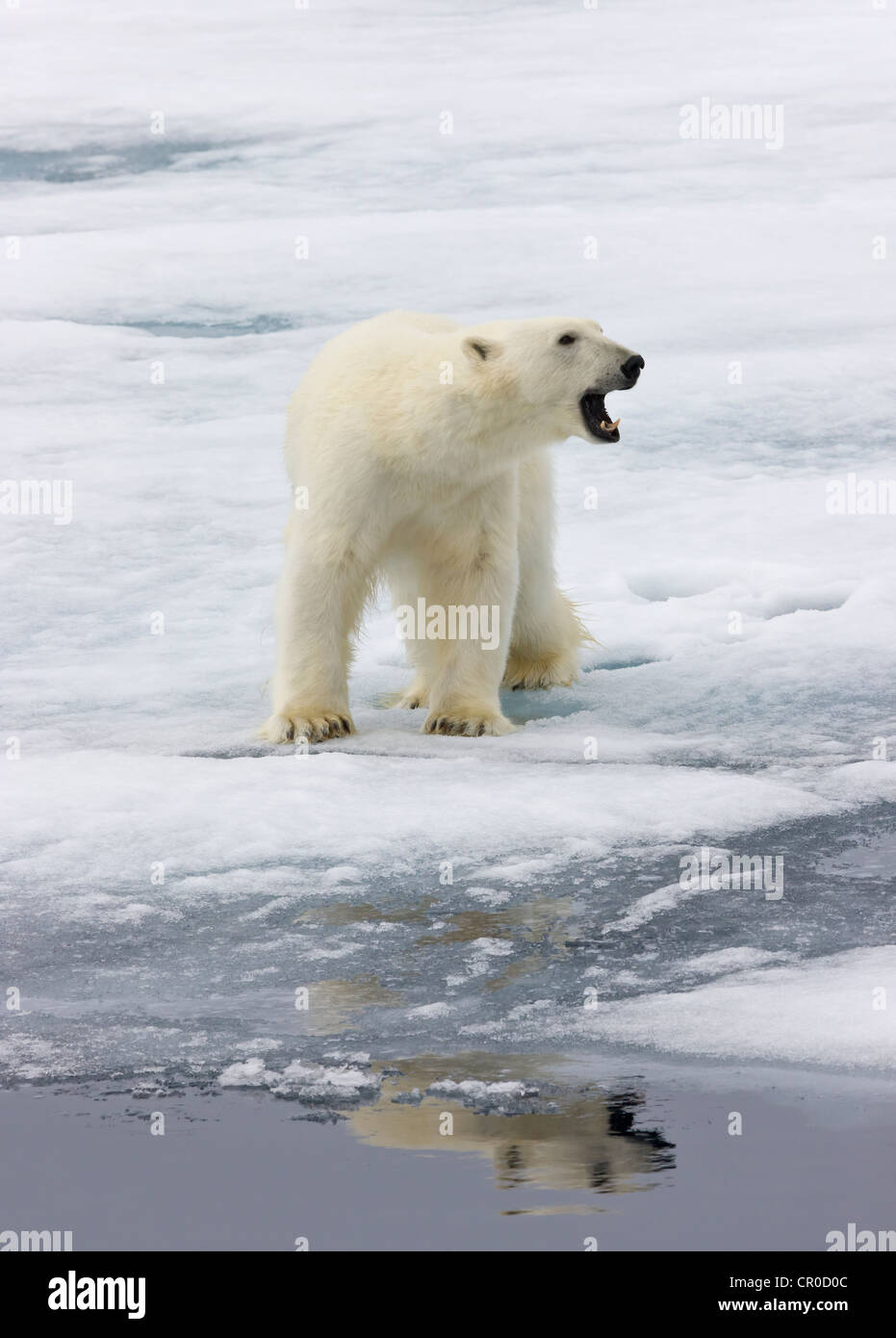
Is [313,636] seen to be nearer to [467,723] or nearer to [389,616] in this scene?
[467,723]

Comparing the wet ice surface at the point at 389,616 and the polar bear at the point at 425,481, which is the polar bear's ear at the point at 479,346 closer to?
the polar bear at the point at 425,481

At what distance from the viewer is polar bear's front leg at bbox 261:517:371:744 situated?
5293 millimetres

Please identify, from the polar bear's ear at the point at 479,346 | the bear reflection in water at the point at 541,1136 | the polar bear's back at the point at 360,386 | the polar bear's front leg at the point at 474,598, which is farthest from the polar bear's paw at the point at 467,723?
the bear reflection in water at the point at 541,1136

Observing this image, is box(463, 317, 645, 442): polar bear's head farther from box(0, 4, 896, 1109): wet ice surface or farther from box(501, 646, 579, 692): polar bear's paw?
box(501, 646, 579, 692): polar bear's paw

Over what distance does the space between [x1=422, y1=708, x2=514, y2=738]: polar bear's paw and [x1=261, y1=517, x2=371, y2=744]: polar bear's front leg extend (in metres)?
0.26

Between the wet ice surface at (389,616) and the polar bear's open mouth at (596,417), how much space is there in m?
0.88

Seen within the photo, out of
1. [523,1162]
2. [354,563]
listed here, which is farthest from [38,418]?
[523,1162]

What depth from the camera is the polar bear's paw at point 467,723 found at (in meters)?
5.43

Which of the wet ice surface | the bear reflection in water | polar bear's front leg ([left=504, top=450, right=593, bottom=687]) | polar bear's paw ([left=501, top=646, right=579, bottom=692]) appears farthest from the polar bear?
the bear reflection in water

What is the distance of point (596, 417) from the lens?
5.14m

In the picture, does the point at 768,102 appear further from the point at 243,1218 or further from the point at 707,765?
the point at 243,1218

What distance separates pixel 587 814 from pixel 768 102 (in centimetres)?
1229
